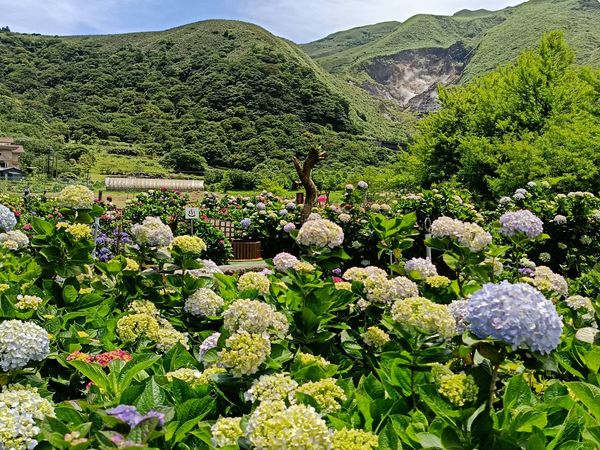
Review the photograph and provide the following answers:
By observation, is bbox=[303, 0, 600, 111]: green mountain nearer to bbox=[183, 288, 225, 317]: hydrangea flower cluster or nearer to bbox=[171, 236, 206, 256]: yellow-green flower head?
bbox=[171, 236, 206, 256]: yellow-green flower head

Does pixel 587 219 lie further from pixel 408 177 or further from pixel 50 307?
pixel 408 177

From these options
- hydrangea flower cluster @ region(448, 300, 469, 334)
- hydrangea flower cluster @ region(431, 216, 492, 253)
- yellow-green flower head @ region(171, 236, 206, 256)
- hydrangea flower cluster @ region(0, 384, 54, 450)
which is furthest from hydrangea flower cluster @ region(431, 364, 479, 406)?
yellow-green flower head @ region(171, 236, 206, 256)

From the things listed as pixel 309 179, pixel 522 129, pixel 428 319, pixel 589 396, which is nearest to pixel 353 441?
pixel 428 319

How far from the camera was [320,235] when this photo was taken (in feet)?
7.97

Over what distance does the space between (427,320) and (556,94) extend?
650 inches

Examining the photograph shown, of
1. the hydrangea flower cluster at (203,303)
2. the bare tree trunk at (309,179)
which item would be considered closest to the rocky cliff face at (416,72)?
the bare tree trunk at (309,179)

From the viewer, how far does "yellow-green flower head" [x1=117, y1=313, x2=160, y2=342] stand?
1.95m

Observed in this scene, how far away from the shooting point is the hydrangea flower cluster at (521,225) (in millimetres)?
2719

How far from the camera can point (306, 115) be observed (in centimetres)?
8488

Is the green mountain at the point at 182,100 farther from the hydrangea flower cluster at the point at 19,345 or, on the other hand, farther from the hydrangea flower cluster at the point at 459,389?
the hydrangea flower cluster at the point at 459,389

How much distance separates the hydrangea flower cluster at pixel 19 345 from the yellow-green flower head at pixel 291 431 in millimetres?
914

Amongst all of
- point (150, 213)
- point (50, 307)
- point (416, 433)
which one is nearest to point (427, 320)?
point (416, 433)

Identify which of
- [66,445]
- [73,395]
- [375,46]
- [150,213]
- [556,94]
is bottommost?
[150,213]

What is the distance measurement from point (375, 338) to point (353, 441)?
93 cm
